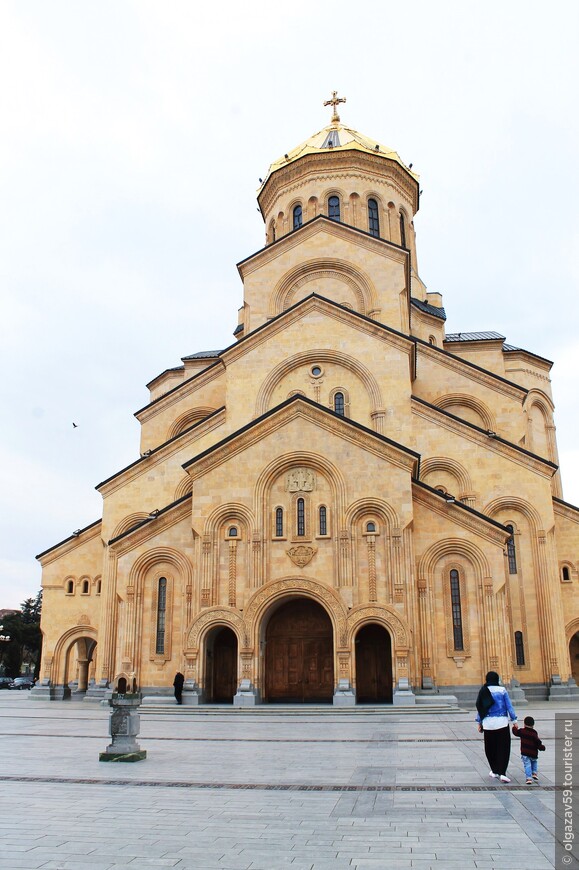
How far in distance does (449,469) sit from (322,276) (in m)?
10.4

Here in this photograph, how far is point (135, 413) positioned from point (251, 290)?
7.88 m

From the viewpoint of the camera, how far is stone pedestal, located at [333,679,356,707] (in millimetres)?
21812

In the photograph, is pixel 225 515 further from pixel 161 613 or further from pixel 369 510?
pixel 369 510

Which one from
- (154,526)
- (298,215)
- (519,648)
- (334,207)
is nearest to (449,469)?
(519,648)

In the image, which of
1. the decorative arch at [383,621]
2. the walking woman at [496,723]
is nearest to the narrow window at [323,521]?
the decorative arch at [383,621]

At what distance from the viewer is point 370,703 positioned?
914 inches

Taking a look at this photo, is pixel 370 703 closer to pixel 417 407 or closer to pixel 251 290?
pixel 417 407

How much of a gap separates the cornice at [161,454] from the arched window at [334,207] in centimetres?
1277

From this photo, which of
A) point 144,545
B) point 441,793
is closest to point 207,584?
point 144,545

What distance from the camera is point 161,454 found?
2944 cm

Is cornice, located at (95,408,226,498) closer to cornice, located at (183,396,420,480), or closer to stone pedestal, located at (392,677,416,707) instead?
cornice, located at (183,396,420,480)

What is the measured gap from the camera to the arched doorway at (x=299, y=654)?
24219mm

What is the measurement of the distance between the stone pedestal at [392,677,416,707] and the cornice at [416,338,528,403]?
14.6m

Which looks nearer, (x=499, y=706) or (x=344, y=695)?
(x=499, y=706)
